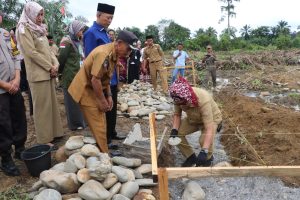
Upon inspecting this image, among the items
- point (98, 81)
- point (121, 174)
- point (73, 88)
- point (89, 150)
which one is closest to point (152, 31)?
point (73, 88)

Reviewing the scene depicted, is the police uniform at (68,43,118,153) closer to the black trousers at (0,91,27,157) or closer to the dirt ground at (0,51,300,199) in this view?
the black trousers at (0,91,27,157)

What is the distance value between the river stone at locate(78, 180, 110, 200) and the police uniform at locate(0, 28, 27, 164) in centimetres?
103

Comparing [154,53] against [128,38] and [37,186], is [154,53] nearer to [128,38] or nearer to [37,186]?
[128,38]

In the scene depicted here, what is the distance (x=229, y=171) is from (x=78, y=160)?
1.56 meters

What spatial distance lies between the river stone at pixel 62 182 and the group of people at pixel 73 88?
57 centimetres

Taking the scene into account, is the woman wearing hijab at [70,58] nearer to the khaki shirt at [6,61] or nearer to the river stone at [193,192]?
the khaki shirt at [6,61]

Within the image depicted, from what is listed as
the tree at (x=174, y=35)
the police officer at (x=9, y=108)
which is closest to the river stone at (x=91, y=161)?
the police officer at (x=9, y=108)

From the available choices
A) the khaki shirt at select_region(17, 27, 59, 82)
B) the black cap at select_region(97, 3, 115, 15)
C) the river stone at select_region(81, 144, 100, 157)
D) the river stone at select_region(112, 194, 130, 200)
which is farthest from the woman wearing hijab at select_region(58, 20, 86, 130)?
the river stone at select_region(112, 194, 130, 200)

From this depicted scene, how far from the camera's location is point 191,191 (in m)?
3.61

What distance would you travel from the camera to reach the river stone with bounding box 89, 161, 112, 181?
3.22 m

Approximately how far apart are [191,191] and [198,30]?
136ft

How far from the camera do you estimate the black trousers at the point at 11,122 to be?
3557 mm

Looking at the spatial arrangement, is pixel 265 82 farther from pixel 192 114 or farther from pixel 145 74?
pixel 192 114

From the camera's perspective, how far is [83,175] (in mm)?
3314
